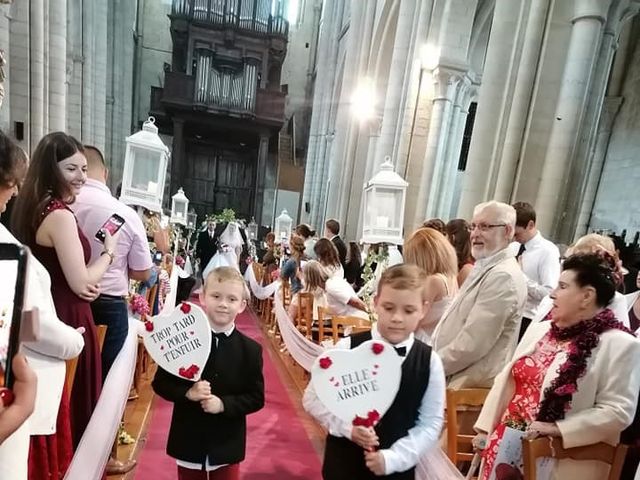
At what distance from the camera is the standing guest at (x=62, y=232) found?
5.87 ft

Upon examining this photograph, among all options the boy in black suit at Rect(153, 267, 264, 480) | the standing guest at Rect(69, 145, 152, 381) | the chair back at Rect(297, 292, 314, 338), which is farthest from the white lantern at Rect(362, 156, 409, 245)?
the boy in black suit at Rect(153, 267, 264, 480)

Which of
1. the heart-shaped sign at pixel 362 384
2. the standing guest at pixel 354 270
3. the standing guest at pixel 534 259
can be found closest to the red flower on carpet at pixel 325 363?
the heart-shaped sign at pixel 362 384

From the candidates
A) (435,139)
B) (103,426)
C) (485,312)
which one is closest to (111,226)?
Answer: (103,426)

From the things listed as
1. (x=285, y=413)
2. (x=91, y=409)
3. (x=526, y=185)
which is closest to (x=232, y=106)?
A: (x=526, y=185)

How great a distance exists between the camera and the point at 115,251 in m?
2.27

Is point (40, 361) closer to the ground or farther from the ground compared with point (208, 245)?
farther from the ground

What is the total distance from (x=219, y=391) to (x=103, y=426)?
2.24ft

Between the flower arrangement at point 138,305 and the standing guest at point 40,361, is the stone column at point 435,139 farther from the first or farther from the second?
the standing guest at point 40,361

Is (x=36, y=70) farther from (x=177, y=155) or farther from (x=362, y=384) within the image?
(x=177, y=155)

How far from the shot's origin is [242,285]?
5.85ft

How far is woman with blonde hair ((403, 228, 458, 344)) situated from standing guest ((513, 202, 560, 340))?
47.1 inches

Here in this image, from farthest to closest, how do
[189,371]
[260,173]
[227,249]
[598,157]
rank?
[260,173]
[598,157]
[227,249]
[189,371]

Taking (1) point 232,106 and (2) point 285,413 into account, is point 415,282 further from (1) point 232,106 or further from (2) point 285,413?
(1) point 232,106

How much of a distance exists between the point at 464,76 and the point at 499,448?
7974mm
